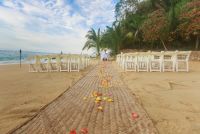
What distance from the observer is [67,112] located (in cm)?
363

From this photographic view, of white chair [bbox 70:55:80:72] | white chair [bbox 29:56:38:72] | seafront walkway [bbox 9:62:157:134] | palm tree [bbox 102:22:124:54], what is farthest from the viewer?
palm tree [bbox 102:22:124:54]

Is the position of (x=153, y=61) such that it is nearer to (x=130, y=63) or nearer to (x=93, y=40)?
(x=130, y=63)

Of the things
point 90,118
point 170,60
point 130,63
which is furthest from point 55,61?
point 90,118

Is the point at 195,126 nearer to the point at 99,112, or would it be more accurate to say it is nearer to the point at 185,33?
the point at 99,112

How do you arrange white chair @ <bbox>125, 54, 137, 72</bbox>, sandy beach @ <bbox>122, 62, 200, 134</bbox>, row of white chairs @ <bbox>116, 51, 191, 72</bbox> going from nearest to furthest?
sandy beach @ <bbox>122, 62, 200, 134</bbox> → row of white chairs @ <bbox>116, 51, 191, 72</bbox> → white chair @ <bbox>125, 54, 137, 72</bbox>

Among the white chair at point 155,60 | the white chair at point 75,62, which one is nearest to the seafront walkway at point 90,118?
the white chair at point 155,60

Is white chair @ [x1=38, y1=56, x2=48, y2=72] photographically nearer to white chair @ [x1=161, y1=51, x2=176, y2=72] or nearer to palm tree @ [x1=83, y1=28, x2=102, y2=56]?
white chair @ [x1=161, y1=51, x2=176, y2=72]

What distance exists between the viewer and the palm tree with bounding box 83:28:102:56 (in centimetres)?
3362

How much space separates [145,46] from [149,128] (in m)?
24.5

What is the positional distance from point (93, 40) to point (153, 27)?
14.1 meters

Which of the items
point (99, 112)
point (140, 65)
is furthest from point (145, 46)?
point (99, 112)

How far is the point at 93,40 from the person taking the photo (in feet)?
112

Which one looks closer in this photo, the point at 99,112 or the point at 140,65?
the point at 99,112

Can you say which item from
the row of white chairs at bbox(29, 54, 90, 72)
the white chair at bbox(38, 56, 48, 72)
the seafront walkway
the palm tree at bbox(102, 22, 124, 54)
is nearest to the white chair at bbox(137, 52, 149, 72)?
the row of white chairs at bbox(29, 54, 90, 72)
